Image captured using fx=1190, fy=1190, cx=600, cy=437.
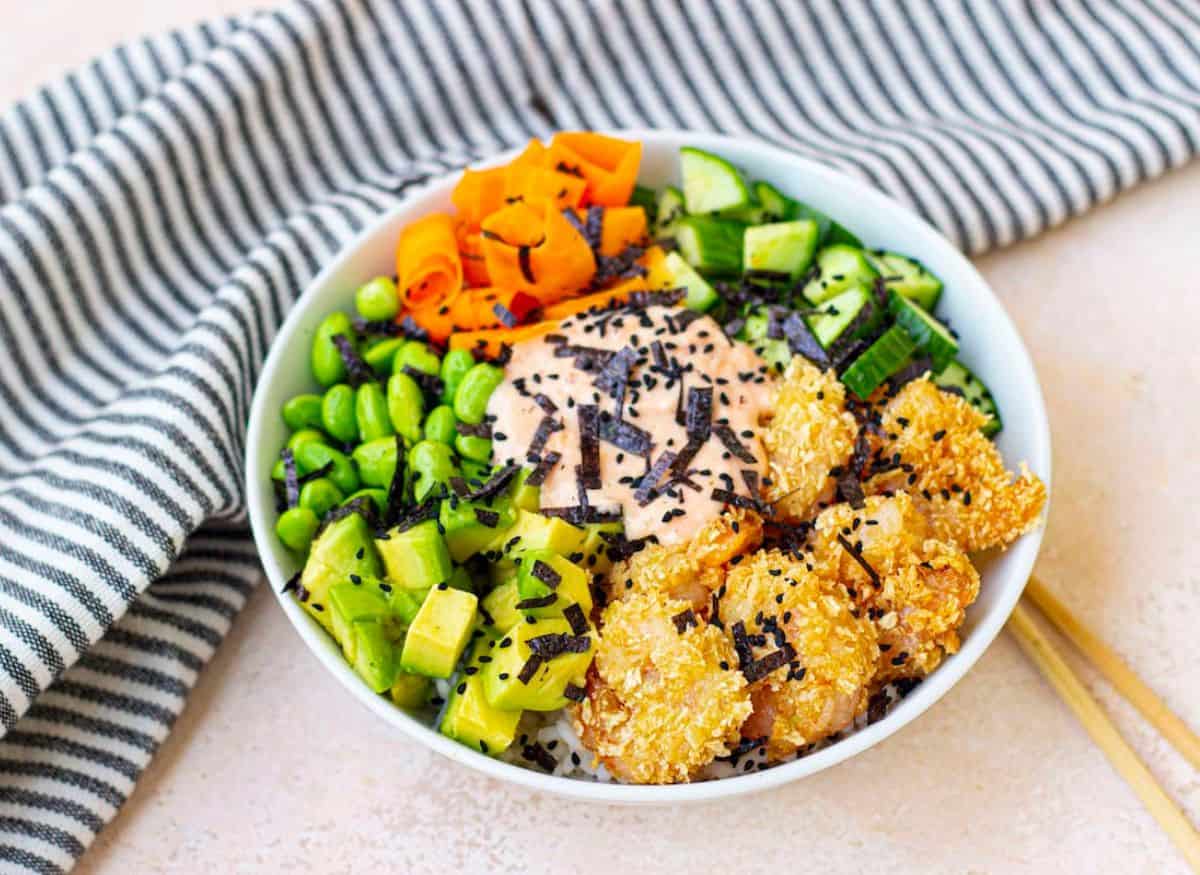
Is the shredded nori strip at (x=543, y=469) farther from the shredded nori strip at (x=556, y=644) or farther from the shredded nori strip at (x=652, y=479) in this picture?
the shredded nori strip at (x=556, y=644)

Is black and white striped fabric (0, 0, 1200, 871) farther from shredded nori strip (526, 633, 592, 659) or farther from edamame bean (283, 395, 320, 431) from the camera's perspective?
shredded nori strip (526, 633, 592, 659)

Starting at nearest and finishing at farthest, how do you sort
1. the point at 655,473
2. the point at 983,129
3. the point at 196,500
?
1. the point at 655,473
2. the point at 196,500
3. the point at 983,129

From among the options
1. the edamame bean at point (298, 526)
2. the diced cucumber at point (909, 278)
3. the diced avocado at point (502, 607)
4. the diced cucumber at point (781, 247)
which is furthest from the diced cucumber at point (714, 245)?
the edamame bean at point (298, 526)

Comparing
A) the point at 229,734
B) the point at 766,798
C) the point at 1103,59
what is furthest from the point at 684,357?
the point at 1103,59

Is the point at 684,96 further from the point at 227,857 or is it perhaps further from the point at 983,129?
the point at 227,857

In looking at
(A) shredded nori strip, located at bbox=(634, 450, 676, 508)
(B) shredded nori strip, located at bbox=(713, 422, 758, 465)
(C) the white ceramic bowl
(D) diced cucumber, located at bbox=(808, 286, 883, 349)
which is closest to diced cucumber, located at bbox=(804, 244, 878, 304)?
(D) diced cucumber, located at bbox=(808, 286, 883, 349)

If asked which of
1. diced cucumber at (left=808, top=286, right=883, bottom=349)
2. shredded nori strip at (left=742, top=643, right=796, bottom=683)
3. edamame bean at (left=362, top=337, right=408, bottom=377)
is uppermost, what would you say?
edamame bean at (left=362, top=337, right=408, bottom=377)
